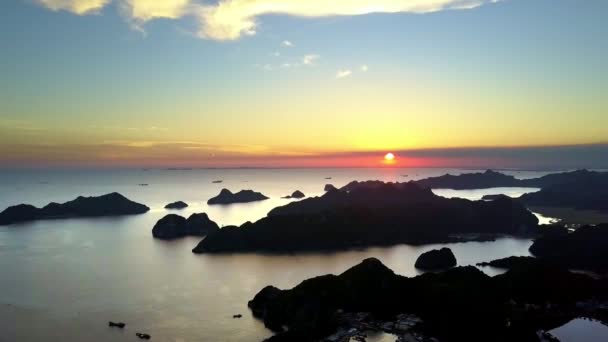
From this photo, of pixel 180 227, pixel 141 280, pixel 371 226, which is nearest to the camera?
pixel 141 280

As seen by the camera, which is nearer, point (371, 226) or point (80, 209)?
point (371, 226)

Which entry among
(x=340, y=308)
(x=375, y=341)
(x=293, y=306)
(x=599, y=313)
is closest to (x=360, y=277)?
(x=340, y=308)

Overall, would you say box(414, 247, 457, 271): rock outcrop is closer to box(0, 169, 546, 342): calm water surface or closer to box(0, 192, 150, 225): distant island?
box(0, 169, 546, 342): calm water surface

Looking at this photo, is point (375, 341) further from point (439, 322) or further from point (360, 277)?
point (360, 277)

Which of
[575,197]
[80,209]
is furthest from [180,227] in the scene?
[575,197]

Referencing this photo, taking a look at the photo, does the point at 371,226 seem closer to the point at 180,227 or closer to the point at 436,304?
the point at 180,227

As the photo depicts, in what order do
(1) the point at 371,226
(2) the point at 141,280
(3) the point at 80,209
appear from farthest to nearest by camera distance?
(3) the point at 80,209 → (1) the point at 371,226 → (2) the point at 141,280
